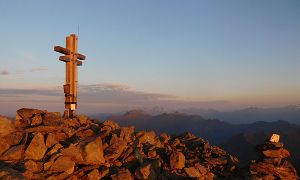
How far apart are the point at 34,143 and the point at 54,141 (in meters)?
1.24

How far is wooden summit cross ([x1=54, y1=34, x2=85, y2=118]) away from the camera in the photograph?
22.1 m

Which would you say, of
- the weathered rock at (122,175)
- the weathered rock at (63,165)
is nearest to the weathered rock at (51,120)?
the weathered rock at (63,165)

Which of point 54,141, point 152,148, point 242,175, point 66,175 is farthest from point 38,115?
point 242,175

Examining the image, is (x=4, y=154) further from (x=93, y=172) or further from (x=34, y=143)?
(x=93, y=172)

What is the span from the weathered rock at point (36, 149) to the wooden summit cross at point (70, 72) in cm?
592

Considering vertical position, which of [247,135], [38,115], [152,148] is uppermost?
[38,115]

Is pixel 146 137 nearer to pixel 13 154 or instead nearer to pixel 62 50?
pixel 62 50

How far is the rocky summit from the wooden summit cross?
3.60 ft

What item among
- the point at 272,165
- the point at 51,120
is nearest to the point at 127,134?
the point at 51,120

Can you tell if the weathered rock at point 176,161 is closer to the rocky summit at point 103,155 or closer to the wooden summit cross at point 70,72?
the rocky summit at point 103,155

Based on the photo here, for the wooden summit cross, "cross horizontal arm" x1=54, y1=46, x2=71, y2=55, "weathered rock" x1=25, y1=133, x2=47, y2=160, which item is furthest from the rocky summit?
"cross horizontal arm" x1=54, y1=46, x2=71, y2=55

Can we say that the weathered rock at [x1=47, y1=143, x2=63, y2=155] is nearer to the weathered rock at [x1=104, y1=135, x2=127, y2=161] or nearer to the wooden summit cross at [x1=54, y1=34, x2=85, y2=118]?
the weathered rock at [x1=104, y1=135, x2=127, y2=161]

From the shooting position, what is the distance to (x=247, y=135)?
10931 cm

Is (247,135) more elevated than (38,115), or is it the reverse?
(38,115)
